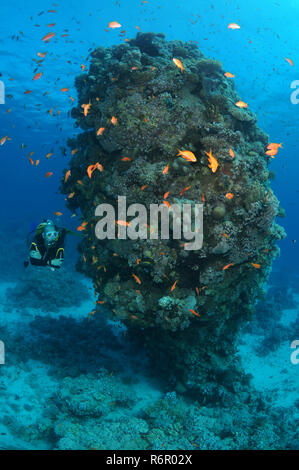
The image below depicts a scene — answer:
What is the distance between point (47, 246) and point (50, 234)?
38cm

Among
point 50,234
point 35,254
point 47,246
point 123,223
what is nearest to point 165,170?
point 123,223

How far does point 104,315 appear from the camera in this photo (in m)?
13.0

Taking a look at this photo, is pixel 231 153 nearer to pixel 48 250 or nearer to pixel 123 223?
pixel 123 223

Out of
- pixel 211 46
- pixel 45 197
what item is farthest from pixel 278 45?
pixel 45 197

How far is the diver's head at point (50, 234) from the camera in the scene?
658 cm

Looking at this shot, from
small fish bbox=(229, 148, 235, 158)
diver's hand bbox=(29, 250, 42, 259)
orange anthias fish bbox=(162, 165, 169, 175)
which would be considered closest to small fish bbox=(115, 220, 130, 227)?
orange anthias fish bbox=(162, 165, 169, 175)

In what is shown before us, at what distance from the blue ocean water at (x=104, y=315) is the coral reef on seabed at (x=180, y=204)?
163 cm

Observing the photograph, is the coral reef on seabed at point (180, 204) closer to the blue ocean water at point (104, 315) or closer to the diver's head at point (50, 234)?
the diver's head at point (50, 234)

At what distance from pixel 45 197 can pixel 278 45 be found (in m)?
117

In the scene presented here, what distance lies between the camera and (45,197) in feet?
404

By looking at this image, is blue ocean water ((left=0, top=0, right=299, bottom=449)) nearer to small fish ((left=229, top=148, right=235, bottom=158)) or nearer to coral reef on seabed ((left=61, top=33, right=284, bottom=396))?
coral reef on seabed ((left=61, top=33, right=284, bottom=396))

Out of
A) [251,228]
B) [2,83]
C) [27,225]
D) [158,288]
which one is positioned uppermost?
[2,83]
